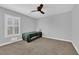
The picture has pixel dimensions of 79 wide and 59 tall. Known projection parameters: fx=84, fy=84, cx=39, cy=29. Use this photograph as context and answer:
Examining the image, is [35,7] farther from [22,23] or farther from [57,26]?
[57,26]

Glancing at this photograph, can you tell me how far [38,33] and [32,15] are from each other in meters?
0.45

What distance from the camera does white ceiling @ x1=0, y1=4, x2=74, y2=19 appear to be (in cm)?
178

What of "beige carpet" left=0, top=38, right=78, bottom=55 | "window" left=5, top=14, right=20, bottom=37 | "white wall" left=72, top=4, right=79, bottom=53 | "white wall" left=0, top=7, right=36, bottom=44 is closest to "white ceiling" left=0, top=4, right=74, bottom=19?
"white wall" left=0, top=7, right=36, bottom=44

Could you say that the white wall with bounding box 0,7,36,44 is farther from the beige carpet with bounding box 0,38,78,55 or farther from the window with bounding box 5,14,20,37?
the beige carpet with bounding box 0,38,78,55

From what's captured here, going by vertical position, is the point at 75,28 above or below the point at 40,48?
above

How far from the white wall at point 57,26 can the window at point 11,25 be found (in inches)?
20.0

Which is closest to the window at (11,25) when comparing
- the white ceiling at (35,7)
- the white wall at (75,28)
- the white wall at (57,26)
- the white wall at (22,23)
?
the white wall at (22,23)

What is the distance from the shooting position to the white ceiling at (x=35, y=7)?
70.0 inches

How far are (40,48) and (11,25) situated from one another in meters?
0.85

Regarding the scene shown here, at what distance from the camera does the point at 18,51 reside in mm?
1823

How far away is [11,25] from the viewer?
185 centimetres

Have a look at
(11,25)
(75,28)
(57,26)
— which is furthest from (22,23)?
(75,28)
